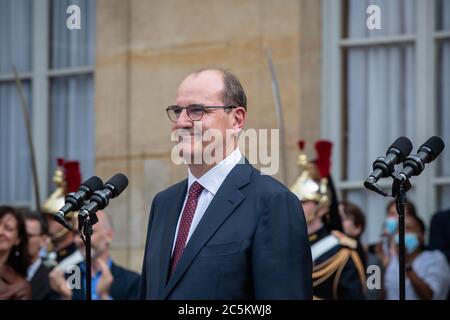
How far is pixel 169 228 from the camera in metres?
6.31

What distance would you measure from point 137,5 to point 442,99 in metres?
2.63

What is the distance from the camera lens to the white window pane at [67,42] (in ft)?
42.0

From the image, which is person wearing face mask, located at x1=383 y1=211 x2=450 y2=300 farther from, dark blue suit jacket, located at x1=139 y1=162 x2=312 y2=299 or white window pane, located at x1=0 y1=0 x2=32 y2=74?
white window pane, located at x1=0 y1=0 x2=32 y2=74

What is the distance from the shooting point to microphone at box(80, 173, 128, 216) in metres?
6.62

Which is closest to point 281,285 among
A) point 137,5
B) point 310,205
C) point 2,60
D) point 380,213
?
point 310,205

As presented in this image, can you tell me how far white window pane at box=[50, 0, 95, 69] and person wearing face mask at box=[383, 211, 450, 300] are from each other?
3790mm

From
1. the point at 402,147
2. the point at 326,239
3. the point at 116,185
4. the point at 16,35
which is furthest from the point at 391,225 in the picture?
the point at 16,35

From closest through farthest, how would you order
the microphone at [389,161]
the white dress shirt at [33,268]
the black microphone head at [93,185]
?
the microphone at [389,161] → the black microphone head at [93,185] → the white dress shirt at [33,268]

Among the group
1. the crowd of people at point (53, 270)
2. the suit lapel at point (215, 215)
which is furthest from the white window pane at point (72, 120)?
the suit lapel at point (215, 215)

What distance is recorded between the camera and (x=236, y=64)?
38.3 feet

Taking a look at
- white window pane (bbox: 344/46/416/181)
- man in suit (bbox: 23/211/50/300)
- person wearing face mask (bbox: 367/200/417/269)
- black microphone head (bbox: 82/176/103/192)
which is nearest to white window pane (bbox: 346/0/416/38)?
white window pane (bbox: 344/46/416/181)

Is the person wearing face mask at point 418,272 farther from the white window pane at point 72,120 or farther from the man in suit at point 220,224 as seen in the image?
the man in suit at point 220,224

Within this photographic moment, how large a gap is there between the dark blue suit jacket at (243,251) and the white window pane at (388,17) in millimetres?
5410

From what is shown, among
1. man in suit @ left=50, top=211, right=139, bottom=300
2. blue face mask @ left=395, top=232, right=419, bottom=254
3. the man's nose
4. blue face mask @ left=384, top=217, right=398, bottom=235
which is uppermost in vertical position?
the man's nose
